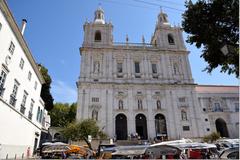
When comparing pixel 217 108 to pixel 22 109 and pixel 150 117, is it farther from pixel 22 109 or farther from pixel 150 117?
pixel 22 109

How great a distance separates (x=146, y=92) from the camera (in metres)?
38.5

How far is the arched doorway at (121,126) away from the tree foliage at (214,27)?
84.9ft

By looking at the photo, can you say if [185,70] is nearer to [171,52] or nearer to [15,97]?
[171,52]

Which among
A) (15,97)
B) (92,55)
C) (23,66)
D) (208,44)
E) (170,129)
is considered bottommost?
(170,129)

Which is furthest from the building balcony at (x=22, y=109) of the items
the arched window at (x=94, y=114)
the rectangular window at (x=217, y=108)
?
the rectangular window at (x=217, y=108)

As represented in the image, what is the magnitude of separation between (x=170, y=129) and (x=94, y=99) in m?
15.0

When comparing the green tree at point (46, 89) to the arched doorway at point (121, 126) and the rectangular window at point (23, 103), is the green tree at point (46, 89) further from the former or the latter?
the rectangular window at point (23, 103)

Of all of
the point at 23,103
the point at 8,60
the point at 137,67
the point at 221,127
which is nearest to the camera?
the point at 8,60

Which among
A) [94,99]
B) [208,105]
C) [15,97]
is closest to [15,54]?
[15,97]

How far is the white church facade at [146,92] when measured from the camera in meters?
35.9

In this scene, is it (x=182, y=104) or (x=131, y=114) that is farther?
(x=182, y=104)

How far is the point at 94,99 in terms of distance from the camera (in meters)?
36.7

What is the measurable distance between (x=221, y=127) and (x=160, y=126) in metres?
16.0

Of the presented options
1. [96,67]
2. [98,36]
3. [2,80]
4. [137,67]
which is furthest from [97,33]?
[2,80]
